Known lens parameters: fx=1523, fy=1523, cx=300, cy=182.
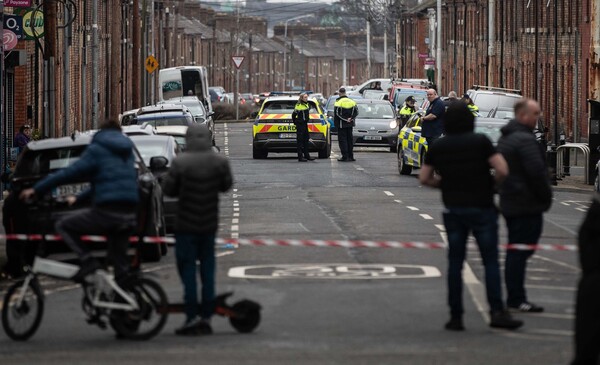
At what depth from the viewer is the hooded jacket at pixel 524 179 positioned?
41.4ft

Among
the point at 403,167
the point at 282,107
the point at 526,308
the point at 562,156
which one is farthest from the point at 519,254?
the point at 282,107

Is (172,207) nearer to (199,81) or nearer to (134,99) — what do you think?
(134,99)

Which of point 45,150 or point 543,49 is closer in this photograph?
point 45,150

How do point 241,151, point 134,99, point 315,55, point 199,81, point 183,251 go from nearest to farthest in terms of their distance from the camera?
1. point 183,251
2. point 241,151
3. point 134,99
4. point 199,81
5. point 315,55

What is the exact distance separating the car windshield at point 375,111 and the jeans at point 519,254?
1283 inches

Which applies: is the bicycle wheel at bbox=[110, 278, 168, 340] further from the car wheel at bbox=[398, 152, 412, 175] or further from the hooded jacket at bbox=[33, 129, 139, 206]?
the car wheel at bbox=[398, 152, 412, 175]

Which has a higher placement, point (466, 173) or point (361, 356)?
point (466, 173)

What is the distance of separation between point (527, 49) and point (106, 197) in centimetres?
5467

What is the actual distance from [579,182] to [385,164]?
6653 millimetres

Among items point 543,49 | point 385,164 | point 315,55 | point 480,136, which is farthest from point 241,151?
point 315,55

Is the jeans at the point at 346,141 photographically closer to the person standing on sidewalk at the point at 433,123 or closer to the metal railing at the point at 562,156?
the metal railing at the point at 562,156

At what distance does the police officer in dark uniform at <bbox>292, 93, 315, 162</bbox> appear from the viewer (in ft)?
123

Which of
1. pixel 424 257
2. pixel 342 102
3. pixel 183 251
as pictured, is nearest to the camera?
pixel 183 251

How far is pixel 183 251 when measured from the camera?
38.2ft
